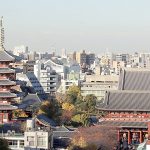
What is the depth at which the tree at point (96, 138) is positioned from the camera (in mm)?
42469

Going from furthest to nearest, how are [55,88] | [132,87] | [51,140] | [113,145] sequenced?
[55,88]
[132,87]
[113,145]
[51,140]

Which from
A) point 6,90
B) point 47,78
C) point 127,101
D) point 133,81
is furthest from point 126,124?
point 47,78

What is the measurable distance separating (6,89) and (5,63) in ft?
6.91

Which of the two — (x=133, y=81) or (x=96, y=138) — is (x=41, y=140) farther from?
(x=133, y=81)

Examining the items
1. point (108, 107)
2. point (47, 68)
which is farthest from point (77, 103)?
point (47, 68)

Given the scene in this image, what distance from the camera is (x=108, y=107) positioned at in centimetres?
5216

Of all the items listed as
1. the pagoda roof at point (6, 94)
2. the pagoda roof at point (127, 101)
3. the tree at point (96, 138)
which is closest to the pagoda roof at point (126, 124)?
the pagoda roof at point (127, 101)

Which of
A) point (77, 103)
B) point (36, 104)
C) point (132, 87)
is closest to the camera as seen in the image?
point (132, 87)

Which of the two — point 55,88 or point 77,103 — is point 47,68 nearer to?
point 55,88

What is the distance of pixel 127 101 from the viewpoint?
52.5 metres

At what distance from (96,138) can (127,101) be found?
8592 mm

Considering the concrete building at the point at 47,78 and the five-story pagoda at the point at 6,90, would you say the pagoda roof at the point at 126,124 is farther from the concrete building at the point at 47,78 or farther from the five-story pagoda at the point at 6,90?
the concrete building at the point at 47,78

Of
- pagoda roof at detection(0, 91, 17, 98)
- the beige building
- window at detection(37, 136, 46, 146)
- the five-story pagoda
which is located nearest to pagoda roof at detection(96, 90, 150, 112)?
pagoda roof at detection(0, 91, 17, 98)

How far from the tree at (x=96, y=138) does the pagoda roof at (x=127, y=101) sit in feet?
13.3
